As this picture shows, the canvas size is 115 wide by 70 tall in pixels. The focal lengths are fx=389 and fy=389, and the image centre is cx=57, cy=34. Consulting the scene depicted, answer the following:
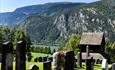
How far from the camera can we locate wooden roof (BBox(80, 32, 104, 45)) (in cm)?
6884

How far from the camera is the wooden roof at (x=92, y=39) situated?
6884 centimetres

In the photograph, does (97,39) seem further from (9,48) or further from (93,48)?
(9,48)

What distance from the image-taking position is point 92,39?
69250 mm

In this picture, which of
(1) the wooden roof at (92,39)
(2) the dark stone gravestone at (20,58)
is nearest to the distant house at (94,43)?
(1) the wooden roof at (92,39)

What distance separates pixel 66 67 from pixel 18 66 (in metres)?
1.03

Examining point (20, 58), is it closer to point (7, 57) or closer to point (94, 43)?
point (7, 57)

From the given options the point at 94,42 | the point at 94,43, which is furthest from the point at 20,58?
the point at 94,42

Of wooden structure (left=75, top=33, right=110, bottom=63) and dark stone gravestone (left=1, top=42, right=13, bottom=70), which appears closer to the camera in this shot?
dark stone gravestone (left=1, top=42, right=13, bottom=70)

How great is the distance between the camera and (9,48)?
24.1 ft

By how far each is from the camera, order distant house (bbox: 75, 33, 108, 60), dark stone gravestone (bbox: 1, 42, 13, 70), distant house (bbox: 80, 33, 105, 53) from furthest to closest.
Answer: distant house (bbox: 80, 33, 105, 53) → distant house (bbox: 75, 33, 108, 60) → dark stone gravestone (bbox: 1, 42, 13, 70)

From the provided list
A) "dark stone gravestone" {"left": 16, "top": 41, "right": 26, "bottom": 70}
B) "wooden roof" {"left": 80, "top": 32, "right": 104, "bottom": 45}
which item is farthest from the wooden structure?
"dark stone gravestone" {"left": 16, "top": 41, "right": 26, "bottom": 70}

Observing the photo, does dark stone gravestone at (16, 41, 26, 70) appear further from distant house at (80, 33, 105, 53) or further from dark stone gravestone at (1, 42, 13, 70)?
distant house at (80, 33, 105, 53)

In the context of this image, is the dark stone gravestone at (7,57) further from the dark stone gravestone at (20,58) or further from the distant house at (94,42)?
the distant house at (94,42)

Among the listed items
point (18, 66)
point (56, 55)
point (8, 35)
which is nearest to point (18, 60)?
point (18, 66)
